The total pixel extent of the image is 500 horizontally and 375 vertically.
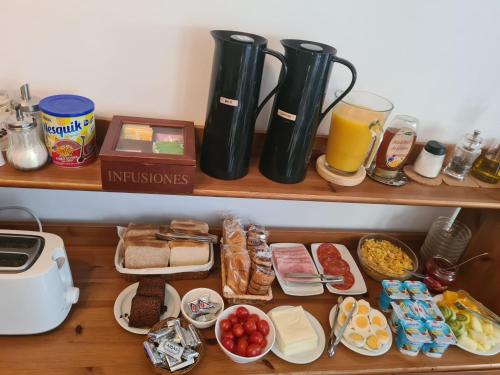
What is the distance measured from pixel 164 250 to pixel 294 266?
1.38 feet

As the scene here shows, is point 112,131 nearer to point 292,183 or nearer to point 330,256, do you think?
point 292,183

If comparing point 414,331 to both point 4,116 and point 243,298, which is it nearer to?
point 243,298

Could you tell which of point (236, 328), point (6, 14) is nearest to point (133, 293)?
point (236, 328)

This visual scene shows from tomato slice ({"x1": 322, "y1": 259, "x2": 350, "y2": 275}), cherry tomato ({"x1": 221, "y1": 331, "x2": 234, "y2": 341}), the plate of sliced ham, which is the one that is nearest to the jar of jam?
tomato slice ({"x1": 322, "y1": 259, "x2": 350, "y2": 275})

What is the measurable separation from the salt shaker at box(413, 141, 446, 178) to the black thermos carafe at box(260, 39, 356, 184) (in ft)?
1.18

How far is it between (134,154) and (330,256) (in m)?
0.77

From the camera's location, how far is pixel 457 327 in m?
1.10

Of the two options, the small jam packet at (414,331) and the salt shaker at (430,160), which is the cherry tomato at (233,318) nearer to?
the small jam packet at (414,331)

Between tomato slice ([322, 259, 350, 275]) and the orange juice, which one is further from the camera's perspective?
tomato slice ([322, 259, 350, 275])

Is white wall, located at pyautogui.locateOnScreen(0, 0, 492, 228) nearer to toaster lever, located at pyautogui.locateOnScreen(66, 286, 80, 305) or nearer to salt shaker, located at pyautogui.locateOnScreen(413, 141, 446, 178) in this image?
salt shaker, located at pyautogui.locateOnScreen(413, 141, 446, 178)

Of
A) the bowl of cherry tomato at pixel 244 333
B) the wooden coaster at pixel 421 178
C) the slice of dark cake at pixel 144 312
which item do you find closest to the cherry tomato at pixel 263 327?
the bowl of cherry tomato at pixel 244 333

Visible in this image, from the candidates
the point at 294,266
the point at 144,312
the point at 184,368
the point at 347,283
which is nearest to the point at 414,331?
the point at 347,283

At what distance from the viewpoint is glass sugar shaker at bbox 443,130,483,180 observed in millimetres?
1059

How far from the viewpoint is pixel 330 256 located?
4.19 feet
